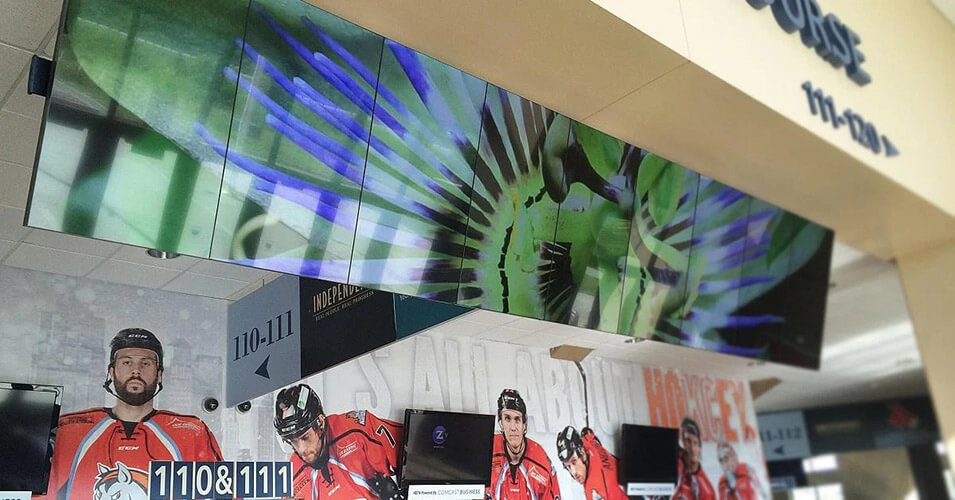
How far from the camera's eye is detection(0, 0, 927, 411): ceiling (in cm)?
361

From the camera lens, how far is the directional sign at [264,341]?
5465mm

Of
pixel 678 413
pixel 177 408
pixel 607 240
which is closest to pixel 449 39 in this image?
pixel 607 240

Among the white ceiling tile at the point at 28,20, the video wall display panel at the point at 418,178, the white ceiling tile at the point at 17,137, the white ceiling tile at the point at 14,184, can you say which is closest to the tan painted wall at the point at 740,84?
the video wall display panel at the point at 418,178

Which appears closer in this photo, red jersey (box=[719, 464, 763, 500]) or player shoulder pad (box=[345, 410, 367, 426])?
player shoulder pad (box=[345, 410, 367, 426])

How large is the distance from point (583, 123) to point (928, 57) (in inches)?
157

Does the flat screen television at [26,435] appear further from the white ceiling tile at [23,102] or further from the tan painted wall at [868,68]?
the tan painted wall at [868,68]

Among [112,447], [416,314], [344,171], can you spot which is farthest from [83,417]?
[344,171]

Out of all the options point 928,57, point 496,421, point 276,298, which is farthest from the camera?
point 496,421

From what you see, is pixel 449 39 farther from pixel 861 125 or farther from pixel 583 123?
pixel 861 125

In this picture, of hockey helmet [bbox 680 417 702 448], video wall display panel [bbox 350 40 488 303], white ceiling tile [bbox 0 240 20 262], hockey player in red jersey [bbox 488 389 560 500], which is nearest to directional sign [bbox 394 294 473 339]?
video wall display panel [bbox 350 40 488 303]

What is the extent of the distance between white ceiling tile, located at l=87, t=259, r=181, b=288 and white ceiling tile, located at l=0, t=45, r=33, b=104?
2164 mm

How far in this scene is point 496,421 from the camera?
8031 millimetres

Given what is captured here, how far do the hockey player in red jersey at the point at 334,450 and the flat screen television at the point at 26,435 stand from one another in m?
1.80

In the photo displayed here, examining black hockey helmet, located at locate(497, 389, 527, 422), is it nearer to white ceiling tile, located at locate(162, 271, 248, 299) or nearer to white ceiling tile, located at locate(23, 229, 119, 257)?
white ceiling tile, located at locate(162, 271, 248, 299)
